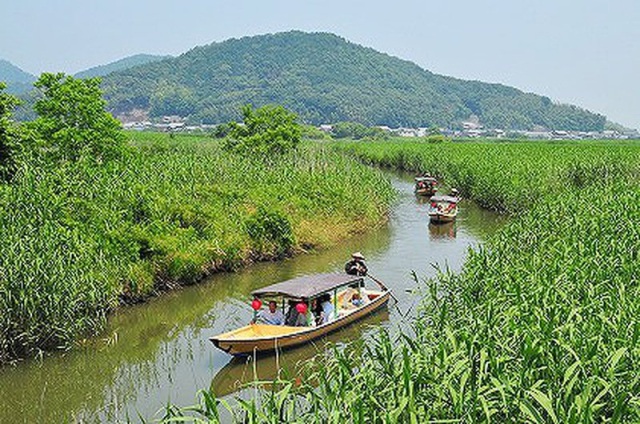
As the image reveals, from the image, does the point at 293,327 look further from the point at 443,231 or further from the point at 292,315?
the point at 443,231

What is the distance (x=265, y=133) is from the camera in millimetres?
33531

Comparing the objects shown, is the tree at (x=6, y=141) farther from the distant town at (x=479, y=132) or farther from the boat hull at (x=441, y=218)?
the distant town at (x=479, y=132)

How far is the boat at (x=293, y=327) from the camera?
1180 centimetres

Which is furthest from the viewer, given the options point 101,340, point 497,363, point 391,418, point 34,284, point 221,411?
point 101,340

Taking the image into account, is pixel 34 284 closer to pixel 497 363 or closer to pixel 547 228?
pixel 497 363

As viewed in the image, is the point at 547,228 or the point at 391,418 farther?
the point at 547,228

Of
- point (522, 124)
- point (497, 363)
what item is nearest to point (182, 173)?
point (497, 363)

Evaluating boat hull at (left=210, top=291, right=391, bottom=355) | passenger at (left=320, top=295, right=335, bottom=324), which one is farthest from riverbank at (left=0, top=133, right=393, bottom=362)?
passenger at (left=320, top=295, right=335, bottom=324)

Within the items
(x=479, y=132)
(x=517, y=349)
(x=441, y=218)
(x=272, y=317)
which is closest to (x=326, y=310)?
(x=272, y=317)

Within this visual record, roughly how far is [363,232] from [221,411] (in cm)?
1479

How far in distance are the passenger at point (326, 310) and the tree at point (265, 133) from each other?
64.7 feet

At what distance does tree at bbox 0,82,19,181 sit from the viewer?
54.4ft

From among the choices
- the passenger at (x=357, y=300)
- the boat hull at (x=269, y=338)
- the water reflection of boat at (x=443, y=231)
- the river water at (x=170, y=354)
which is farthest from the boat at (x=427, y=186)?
the boat hull at (x=269, y=338)

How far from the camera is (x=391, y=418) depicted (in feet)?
18.1
